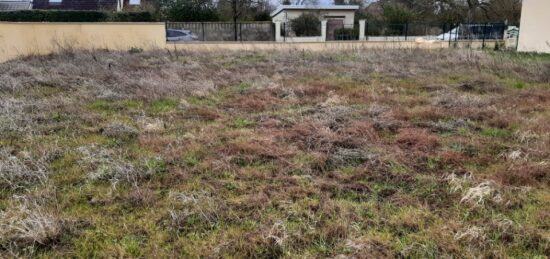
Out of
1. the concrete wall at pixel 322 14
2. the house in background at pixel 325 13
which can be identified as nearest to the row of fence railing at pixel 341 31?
the house in background at pixel 325 13

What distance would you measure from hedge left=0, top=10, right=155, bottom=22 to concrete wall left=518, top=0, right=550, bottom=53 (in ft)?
48.5

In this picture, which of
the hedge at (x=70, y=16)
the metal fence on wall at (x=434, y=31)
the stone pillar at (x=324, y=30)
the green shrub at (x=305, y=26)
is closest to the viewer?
the metal fence on wall at (x=434, y=31)

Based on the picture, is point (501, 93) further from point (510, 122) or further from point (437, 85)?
point (510, 122)

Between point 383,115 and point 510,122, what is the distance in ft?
4.77

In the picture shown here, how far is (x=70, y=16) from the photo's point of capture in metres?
17.6

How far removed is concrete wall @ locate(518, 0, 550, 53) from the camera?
13461 millimetres

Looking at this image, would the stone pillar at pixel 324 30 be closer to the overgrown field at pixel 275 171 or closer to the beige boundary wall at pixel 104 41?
the beige boundary wall at pixel 104 41

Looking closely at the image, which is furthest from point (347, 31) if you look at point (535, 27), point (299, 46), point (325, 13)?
point (535, 27)

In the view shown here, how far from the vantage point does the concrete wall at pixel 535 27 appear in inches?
530

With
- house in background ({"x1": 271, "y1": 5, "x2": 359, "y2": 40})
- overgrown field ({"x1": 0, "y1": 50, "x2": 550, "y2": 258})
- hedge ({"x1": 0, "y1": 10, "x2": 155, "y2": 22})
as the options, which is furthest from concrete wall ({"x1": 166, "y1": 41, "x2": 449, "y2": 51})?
overgrown field ({"x1": 0, "y1": 50, "x2": 550, "y2": 258})

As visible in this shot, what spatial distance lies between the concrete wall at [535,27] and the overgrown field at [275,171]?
799 cm

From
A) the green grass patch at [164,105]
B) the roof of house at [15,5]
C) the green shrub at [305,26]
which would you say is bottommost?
the green grass patch at [164,105]

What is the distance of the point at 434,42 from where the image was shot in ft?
52.1

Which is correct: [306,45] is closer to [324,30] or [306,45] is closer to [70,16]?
[324,30]
